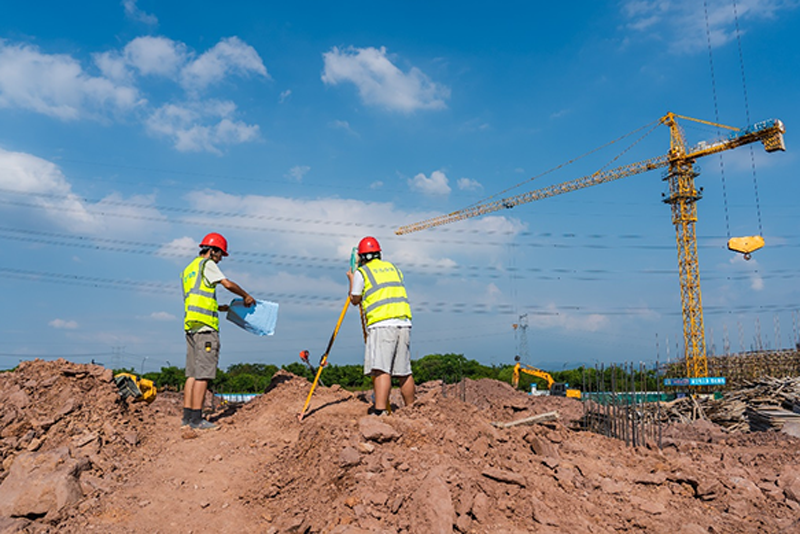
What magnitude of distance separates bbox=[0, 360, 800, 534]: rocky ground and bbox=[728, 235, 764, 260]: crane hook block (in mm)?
23991

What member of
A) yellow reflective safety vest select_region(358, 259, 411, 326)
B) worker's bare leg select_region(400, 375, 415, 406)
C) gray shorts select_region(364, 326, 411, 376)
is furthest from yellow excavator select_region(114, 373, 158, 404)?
worker's bare leg select_region(400, 375, 415, 406)

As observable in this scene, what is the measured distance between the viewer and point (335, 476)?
3.87 m

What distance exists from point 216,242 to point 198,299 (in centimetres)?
69

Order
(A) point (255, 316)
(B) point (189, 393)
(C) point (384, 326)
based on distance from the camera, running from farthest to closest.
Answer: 1. (A) point (255, 316)
2. (B) point (189, 393)
3. (C) point (384, 326)

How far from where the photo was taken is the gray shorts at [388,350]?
5.21 m

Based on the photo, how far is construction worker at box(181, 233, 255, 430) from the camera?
564cm

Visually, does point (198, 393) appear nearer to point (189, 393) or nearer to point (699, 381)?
point (189, 393)

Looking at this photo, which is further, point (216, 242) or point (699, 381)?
point (699, 381)

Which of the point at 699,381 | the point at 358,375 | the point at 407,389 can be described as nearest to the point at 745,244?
the point at 699,381

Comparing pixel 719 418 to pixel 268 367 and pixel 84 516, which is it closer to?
pixel 84 516

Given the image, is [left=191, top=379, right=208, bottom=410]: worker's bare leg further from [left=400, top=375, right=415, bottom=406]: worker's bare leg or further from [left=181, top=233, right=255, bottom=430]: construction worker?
[left=400, top=375, right=415, bottom=406]: worker's bare leg

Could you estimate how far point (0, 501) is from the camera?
12.6ft

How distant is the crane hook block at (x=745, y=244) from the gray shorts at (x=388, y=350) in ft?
86.6

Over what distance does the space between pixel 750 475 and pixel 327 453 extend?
178 inches
